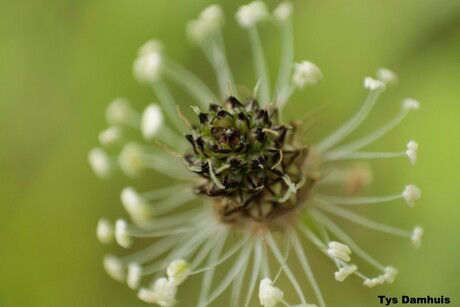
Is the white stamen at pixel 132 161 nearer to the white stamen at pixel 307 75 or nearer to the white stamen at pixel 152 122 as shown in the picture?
the white stamen at pixel 152 122

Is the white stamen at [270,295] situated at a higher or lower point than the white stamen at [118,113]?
lower

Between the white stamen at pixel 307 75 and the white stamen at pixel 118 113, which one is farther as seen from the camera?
the white stamen at pixel 118 113

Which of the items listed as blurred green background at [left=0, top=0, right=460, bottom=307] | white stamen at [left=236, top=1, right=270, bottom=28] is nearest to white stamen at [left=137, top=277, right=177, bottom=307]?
blurred green background at [left=0, top=0, right=460, bottom=307]

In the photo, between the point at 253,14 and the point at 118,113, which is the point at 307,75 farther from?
the point at 118,113

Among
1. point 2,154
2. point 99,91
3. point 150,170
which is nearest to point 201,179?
point 150,170

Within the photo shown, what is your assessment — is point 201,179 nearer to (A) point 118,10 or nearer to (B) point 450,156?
(B) point 450,156

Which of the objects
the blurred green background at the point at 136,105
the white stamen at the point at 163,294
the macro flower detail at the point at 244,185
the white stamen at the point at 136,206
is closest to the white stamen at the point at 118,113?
the macro flower detail at the point at 244,185
